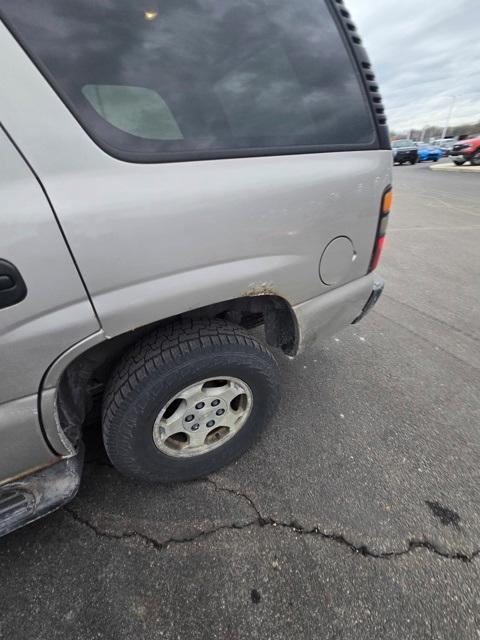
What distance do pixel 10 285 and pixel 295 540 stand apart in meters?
1.54

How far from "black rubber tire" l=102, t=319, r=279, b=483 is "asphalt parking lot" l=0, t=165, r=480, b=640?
0.83 ft

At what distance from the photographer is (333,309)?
185 centimetres

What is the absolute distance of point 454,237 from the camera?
5969 millimetres

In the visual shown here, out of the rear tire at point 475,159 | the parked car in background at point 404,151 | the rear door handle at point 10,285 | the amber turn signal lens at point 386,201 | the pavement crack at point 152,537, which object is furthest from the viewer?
the parked car in background at point 404,151

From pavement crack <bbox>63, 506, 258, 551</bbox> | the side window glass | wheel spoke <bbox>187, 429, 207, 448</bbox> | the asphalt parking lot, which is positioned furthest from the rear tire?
pavement crack <bbox>63, 506, 258, 551</bbox>

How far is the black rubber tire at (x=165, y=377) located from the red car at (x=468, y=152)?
20814mm

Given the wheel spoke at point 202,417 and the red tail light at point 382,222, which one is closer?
the wheel spoke at point 202,417

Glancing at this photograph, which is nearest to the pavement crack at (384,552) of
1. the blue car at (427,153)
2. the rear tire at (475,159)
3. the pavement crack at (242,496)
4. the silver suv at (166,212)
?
the pavement crack at (242,496)

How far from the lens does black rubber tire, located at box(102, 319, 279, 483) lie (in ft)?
4.66

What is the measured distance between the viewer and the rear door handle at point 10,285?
0.98m

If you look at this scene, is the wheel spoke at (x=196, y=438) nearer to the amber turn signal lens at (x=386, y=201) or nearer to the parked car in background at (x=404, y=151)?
the amber turn signal lens at (x=386, y=201)

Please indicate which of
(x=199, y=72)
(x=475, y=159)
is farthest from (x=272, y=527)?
(x=475, y=159)

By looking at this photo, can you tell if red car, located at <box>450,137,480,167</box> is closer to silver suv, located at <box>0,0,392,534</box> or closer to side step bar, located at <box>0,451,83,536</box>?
silver suv, located at <box>0,0,392,534</box>

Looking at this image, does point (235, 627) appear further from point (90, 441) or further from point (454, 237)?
point (454, 237)
